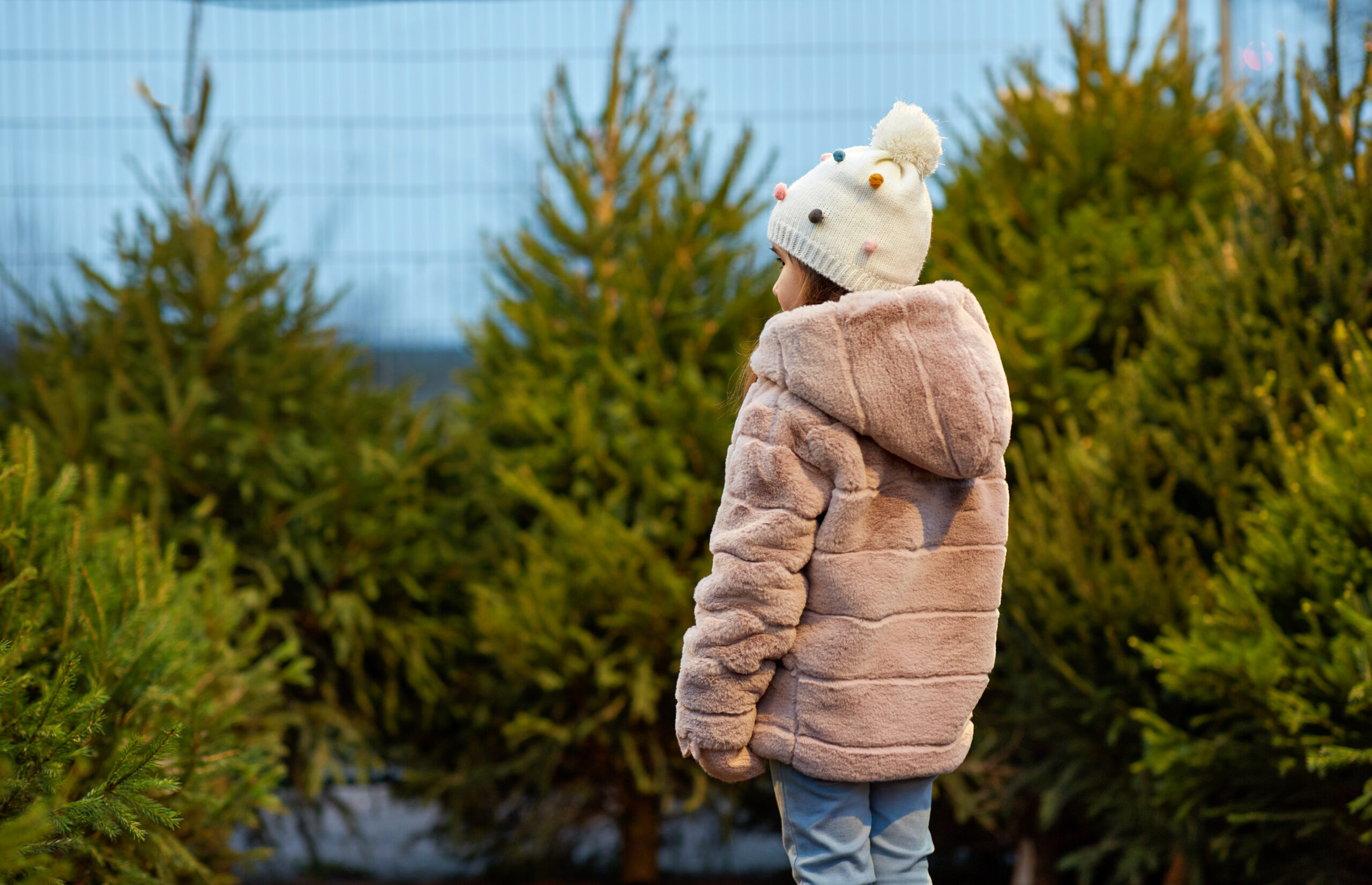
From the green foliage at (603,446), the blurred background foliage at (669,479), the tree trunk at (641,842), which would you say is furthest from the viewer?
the tree trunk at (641,842)

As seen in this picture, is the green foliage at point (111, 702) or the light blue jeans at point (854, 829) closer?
the green foliage at point (111, 702)

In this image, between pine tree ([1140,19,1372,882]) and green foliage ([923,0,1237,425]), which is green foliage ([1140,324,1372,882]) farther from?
green foliage ([923,0,1237,425])

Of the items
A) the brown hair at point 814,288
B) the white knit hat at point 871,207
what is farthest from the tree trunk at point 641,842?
the white knit hat at point 871,207

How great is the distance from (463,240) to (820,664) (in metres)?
4.14

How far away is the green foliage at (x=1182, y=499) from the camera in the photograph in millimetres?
3076

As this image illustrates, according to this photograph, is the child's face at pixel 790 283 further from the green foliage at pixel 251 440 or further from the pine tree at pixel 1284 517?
the green foliage at pixel 251 440

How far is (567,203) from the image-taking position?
4496 mm

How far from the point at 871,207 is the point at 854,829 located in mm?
1031

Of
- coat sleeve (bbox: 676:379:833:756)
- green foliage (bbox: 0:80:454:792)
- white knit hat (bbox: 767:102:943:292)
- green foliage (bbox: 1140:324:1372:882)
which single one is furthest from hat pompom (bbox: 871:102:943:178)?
green foliage (bbox: 0:80:454:792)

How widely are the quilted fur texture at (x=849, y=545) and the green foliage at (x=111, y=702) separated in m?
0.89

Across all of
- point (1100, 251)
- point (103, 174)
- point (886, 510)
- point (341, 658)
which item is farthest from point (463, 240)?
point (886, 510)

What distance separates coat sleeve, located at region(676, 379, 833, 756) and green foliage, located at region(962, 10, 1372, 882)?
1.48 m

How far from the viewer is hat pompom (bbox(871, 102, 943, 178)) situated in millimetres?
1918

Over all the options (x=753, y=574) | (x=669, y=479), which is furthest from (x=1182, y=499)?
(x=753, y=574)
